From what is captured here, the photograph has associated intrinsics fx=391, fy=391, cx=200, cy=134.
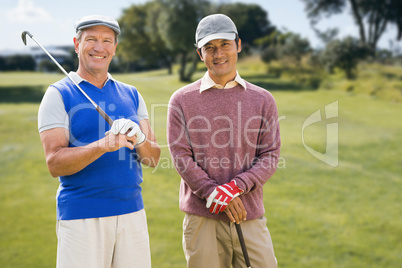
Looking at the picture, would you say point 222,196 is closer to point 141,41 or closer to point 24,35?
point 24,35

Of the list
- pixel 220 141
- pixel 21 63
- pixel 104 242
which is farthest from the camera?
pixel 21 63

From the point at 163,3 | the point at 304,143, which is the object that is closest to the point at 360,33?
the point at 304,143

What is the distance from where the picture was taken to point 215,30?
1.99 metres

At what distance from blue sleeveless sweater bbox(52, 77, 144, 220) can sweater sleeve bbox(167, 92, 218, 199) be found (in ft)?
0.79

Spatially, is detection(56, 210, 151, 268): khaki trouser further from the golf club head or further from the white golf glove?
the golf club head

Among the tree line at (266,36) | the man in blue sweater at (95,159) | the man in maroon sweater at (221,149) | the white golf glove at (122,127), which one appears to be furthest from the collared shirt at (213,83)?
the tree line at (266,36)

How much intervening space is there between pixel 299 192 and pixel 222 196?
16.2ft

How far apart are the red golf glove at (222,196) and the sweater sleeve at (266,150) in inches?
3.9

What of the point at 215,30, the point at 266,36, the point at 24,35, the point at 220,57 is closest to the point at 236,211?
the point at 220,57

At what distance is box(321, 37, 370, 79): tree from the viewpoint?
10867 millimetres

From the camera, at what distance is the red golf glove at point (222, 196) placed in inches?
75.3

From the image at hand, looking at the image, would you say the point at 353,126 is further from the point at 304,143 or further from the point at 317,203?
the point at 317,203

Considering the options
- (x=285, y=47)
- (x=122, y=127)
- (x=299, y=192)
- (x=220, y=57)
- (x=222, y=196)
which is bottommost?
(x=299, y=192)

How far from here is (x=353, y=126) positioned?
9414 mm
